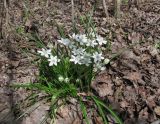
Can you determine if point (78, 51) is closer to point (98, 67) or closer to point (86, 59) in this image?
point (86, 59)

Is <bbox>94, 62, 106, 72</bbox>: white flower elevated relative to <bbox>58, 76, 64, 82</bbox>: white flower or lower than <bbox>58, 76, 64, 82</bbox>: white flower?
elevated

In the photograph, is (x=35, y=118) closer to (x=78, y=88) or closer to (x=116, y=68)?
(x=78, y=88)

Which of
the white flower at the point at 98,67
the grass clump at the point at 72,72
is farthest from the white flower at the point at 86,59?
the white flower at the point at 98,67

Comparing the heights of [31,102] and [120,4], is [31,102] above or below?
below

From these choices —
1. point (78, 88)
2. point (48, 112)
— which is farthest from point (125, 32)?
Result: point (48, 112)

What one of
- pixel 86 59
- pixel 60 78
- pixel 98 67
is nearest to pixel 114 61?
pixel 98 67

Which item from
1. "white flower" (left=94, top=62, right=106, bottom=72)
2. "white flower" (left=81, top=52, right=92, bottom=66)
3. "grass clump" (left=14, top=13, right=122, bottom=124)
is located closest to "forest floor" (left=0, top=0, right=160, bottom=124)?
"grass clump" (left=14, top=13, right=122, bottom=124)

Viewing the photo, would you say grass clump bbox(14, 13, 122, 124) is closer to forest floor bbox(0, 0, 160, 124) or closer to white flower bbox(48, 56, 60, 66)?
white flower bbox(48, 56, 60, 66)

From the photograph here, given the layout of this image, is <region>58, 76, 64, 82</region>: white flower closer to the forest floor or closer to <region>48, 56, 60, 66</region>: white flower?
<region>48, 56, 60, 66</region>: white flower

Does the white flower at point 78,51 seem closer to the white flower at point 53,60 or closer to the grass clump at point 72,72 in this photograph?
the grass clump at point 72,72
